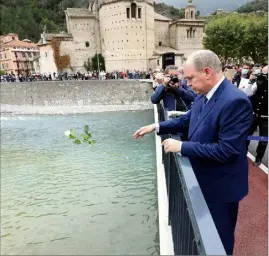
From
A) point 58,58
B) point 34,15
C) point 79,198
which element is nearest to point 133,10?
point 58,58

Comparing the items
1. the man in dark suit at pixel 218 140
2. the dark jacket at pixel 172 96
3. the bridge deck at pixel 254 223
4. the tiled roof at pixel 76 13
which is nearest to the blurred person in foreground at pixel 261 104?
the bridge deck at pixel 254 223

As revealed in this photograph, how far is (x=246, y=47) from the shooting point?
37.5m

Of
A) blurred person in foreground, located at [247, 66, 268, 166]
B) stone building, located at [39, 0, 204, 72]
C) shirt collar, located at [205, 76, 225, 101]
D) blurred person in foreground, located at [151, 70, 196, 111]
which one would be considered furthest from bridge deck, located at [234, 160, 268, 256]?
stone building, located at [39, 0, 204, 72]

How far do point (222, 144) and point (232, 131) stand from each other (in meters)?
0.10

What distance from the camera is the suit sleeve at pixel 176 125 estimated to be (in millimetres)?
2623

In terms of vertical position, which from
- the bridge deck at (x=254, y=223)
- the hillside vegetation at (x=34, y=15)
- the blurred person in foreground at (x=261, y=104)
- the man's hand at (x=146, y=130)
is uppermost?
the hillside vegetation at (x=34, y=15)

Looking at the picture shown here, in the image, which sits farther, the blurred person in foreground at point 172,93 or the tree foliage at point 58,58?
the tree foliage at point 58,58

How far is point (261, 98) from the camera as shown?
498 cm

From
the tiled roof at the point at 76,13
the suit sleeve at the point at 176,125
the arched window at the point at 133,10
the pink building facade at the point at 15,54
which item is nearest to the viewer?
the suit sleeve at the point at 176,125

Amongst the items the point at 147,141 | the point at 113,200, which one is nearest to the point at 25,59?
the point at 147,141

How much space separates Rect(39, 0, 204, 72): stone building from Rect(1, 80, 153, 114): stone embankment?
1165 centimetres

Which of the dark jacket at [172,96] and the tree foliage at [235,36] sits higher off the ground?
the tree foliage at [235,36]

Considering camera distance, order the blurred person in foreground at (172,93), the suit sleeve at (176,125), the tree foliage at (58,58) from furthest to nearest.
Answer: the tree foliage at (58,58)
the blurred person in foreground at (172,93)
the suit sleeve at (176,125)

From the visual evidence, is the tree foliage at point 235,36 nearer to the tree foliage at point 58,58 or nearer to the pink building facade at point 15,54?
the tree foliage at point 58,58
